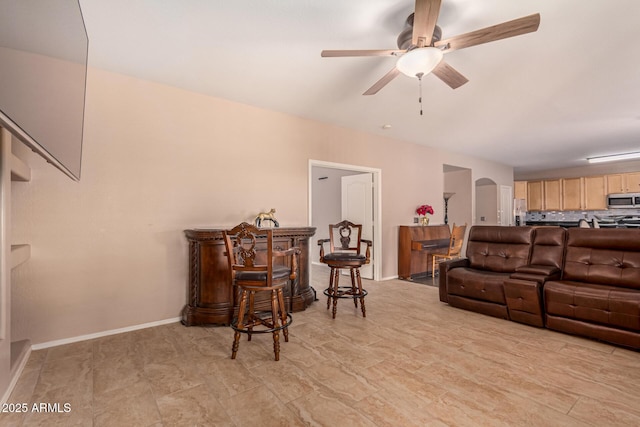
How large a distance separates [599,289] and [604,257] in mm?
498

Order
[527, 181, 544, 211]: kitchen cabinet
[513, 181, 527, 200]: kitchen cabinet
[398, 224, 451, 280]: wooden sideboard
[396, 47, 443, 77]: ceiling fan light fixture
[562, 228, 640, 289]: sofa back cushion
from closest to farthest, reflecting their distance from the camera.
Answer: [396, 47, 443, 77]: ceiling fan light fixture
[562, 228, 640, 289]: sofa back cushion
[398, 224, 451, 280]: wooden sideboard
[527, 181, 544, 211]: kitchen cabinet
[513, 181, 527, 200]: kitchen cabinet

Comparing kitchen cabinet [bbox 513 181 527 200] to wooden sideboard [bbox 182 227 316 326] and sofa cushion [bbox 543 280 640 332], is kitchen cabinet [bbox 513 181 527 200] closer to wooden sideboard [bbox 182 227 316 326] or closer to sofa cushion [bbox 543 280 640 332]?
sofa cushion [bbox 543 280 640 332]

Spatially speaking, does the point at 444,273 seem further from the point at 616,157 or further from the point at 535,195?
the point at 535,195

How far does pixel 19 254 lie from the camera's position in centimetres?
215

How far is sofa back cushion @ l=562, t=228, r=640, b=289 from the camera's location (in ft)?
9.21

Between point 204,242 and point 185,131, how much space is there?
1299 mm

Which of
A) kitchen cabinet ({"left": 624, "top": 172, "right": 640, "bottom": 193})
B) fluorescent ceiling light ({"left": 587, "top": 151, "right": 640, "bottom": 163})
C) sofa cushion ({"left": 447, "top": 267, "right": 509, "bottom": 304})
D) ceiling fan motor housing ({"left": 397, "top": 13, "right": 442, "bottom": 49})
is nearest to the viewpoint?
ceiling fan motor housing ({"left": 397, "top": 13, "right": 442, "bottom": 49})

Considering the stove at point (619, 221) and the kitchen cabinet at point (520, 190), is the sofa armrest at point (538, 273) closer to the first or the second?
the stove at point (619, 221)

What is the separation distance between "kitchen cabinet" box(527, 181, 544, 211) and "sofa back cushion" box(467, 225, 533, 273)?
631cm

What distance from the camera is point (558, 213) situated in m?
8.85

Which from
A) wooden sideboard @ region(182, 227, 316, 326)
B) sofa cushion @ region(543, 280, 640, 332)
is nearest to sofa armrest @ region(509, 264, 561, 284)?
sofa cushion @ region(543, 280, 640, 332)

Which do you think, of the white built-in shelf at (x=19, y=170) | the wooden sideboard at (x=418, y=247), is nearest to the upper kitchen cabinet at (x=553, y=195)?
the wooden sideboard at (x=418, y=247)

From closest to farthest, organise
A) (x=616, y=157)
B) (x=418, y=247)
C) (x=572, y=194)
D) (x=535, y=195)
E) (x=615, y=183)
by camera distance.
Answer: (x=418, y=247)
(x=616, y=157)
(x=615, y=183)
(x=572, y=194)
(x=535, y=195)

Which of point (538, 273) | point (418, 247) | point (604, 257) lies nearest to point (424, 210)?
point (418, 247)
